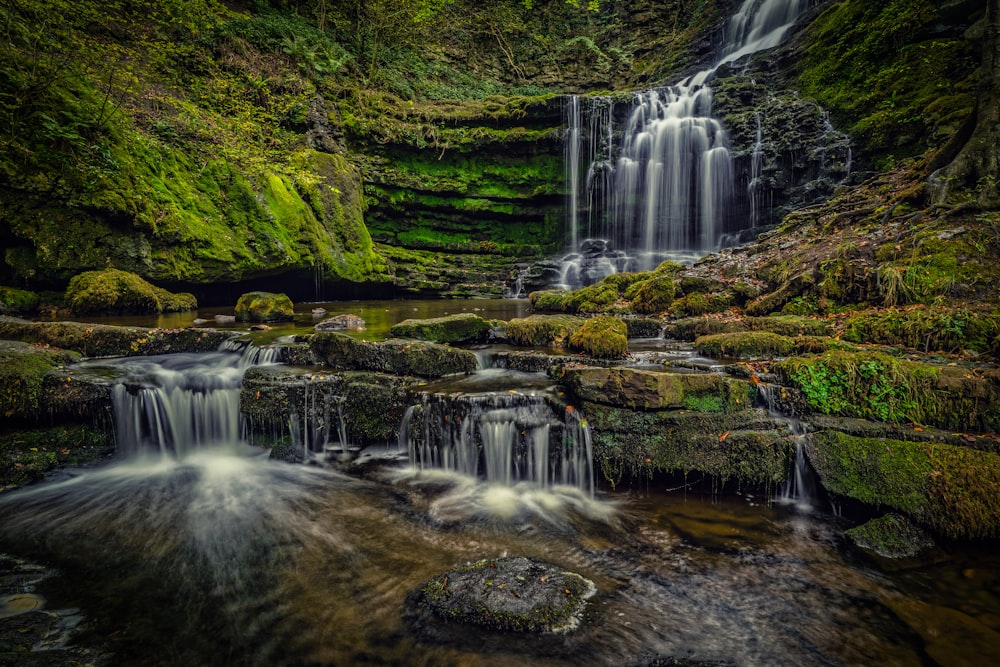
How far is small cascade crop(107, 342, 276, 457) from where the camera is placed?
16.8ft

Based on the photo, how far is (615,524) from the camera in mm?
3852

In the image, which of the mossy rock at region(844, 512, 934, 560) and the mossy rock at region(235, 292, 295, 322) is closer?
the mossy rock at region(844, 512, 934, 560)

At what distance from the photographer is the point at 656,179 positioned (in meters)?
18.0

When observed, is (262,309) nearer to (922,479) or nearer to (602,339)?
(602,339)

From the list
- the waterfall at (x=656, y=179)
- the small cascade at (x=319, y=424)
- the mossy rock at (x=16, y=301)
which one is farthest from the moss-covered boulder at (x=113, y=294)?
the waterfall at (x=656, y=179)

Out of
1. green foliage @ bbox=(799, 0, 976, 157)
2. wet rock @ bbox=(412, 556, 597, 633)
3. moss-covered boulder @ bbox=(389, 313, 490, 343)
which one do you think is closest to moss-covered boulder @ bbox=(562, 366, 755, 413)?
wet rock @ bbox=(412, 556, 597, 633)

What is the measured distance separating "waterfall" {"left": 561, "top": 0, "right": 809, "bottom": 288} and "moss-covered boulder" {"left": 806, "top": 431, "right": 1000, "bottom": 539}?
44.2 feet

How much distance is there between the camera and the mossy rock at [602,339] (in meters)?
5.95

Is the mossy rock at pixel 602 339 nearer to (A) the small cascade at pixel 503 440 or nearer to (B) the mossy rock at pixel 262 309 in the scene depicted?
(A) the small cascade at pixel 503 440

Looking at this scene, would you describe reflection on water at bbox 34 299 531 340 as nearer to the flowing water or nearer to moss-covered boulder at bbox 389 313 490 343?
moss-covered boulder at bbox 389 313 490 343

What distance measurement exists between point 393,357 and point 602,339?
3.04 meters

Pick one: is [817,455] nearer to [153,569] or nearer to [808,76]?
[153,569]

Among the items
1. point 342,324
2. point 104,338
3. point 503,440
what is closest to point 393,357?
point 503,440

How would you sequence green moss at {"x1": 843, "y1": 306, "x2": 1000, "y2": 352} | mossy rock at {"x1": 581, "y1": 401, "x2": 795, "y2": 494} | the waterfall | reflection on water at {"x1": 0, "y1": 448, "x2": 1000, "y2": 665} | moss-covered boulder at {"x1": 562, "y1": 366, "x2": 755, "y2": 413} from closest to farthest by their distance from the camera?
reflection on water at {"x1": 0, "y1": 448, "x2": 1000, "y2": 665}, mossy rock at {"x1": 581, "y1": 401, "x2": 795, "y2": 494}, moss-covered boulder at {"x1": 562, "y1": 366, "x2": 755, "y2": 413}, green moss at {"x1": 843, "y1": 306, "x2": 1000, "y2": 352}, the waterfall
